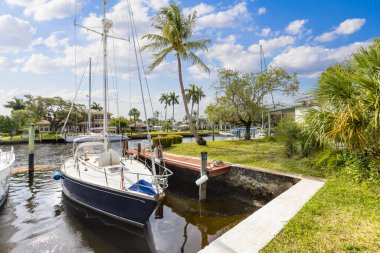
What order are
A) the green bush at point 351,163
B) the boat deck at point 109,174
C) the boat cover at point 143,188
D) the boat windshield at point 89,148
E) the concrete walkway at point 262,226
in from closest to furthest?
the concrete walkway at point 262,226
the boat cover at point 143,188
the green bush at point 351,163
the boat deck at point 109,174
the boat windshield at point 89,148

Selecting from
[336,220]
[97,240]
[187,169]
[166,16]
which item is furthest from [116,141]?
[336,220]

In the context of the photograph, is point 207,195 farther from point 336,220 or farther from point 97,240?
point 336,220

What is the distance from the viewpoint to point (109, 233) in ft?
25.0

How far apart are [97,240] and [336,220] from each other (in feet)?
22.5

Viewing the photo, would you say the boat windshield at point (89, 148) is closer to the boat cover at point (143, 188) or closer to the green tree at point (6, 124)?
the boat cover at point (143, 188)

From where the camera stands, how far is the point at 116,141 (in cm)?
4675

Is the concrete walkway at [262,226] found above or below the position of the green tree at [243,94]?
below

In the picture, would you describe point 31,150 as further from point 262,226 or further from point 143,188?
point 262,226

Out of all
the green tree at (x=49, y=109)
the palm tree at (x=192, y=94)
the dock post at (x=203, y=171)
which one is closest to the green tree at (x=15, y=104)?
the green tree at (x=49, y=109)

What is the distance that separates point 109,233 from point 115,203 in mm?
977

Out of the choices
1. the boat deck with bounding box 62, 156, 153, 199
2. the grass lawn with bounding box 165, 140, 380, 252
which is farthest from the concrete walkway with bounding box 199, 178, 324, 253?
the boat deck with bounding box 62, 156, 153, 199

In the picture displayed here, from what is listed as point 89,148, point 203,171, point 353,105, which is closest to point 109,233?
point 203,171

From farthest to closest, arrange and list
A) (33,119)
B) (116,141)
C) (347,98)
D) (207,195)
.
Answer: (33,119)
(116,141)
(207,195)
(347,98)

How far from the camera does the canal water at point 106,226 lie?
6977mm
